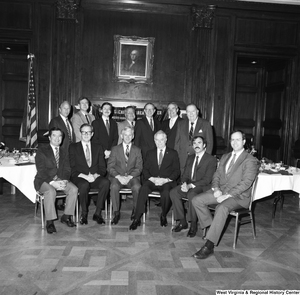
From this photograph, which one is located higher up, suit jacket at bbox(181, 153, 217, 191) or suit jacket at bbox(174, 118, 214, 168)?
suit jacket at bbox(174, 118, 214, 168)

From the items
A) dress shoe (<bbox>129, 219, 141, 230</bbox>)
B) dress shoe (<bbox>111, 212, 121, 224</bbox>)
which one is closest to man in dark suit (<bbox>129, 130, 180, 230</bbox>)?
dress shoe (<bbox>129, 219, 141, 230</bbox>)

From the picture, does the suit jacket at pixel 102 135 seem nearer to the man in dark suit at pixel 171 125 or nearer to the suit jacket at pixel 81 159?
the suit jacket at pixel 81 159

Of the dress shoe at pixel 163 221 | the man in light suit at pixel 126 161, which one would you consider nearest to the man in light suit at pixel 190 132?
the man in light suit at pixel 126 161

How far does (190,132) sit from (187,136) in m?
0.08

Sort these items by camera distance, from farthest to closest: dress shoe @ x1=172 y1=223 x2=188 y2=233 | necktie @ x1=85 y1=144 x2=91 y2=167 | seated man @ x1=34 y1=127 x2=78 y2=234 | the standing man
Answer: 1. the standing man
2. necktie @ x1=85 y1=144 x2=91 y2=167
3. dress shoe @ x1=172 y1=223 x2=188 y2=233
4. seated man @ x1=34 y1=127 x2=78 y2=234

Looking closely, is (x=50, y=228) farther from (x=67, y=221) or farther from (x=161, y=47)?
(x=161, y=47)

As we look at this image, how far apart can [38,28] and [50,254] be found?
5723mm

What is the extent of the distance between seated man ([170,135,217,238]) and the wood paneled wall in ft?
11.5

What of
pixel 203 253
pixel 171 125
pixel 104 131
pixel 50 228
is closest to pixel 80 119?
pixel 104 131

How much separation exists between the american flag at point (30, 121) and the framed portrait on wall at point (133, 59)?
1894 millimetres

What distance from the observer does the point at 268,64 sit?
29.8 ft

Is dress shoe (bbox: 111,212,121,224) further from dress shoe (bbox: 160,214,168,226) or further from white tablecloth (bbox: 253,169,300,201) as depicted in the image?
white tablecloth (bbox: 253,169,300,201)

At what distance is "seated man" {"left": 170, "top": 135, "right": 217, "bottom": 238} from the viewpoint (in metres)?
4.51

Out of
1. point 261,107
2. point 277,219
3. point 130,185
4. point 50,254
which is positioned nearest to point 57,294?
point 50,254
